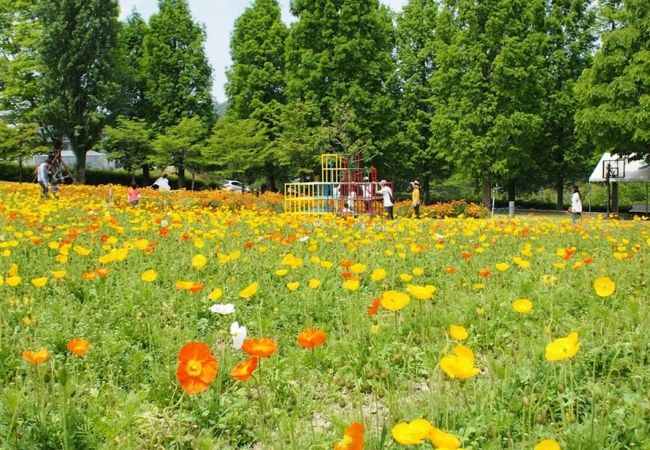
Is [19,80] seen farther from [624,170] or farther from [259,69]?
[624,170]

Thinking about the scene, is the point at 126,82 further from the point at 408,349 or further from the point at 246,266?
the point at 408,349

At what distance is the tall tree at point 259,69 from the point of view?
36.4 meters

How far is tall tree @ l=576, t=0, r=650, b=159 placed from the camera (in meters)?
24.5

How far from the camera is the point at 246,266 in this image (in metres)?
5.74

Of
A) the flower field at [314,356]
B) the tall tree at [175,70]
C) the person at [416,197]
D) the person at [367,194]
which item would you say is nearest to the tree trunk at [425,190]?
the person at [416,197]

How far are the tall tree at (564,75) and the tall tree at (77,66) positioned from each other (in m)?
26.0

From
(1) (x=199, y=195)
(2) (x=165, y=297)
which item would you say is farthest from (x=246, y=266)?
(1) (x=199, y=195)

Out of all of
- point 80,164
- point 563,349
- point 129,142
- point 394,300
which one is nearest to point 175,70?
point 129,142

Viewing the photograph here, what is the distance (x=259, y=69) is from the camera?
121ft

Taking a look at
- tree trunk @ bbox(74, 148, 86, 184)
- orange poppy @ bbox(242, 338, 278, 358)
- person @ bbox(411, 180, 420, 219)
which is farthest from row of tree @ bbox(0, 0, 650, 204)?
orange poppy @ bbox(242, 338, 278, 358)

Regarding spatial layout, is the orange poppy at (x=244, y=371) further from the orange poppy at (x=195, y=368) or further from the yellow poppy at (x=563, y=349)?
the yellow poppy at (x=563, y=349)

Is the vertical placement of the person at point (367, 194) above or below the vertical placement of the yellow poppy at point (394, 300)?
above

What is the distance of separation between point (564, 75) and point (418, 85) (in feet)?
28.1

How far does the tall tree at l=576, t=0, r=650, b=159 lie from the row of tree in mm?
66
